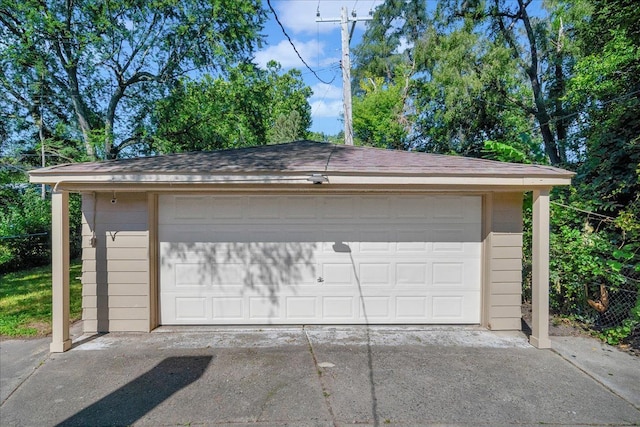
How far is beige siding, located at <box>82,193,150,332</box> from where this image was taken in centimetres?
507

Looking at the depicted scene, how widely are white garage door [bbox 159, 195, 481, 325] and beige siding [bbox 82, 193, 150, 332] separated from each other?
469 millimetres

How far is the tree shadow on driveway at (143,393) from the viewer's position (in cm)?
307

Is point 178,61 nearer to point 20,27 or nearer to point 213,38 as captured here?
point 213,38

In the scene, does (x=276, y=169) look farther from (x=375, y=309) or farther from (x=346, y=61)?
(x=346, y=61)

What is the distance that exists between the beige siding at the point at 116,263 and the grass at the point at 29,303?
995 millimetres

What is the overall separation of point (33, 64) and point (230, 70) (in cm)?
651

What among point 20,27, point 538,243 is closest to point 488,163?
point 538,243

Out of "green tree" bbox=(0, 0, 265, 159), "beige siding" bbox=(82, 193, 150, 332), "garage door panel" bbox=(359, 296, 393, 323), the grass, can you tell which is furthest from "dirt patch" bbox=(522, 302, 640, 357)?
"green tree" bbox=(0, 0, 265, 159)

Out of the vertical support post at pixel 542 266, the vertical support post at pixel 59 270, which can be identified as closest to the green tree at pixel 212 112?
the vertical support post at pixel 59 270

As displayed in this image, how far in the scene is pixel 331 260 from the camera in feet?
17.7

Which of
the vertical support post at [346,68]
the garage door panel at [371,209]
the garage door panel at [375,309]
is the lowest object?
the garage door panel at [375,309]

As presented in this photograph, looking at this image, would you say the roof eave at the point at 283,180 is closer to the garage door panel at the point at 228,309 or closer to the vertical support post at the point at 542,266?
the vertical support post at the point at 542,266

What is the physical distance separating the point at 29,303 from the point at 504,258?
8487 mm

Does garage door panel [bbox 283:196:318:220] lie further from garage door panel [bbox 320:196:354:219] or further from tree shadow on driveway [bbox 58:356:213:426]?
tree shadow on driveway [bbox 58:356:213:426]
